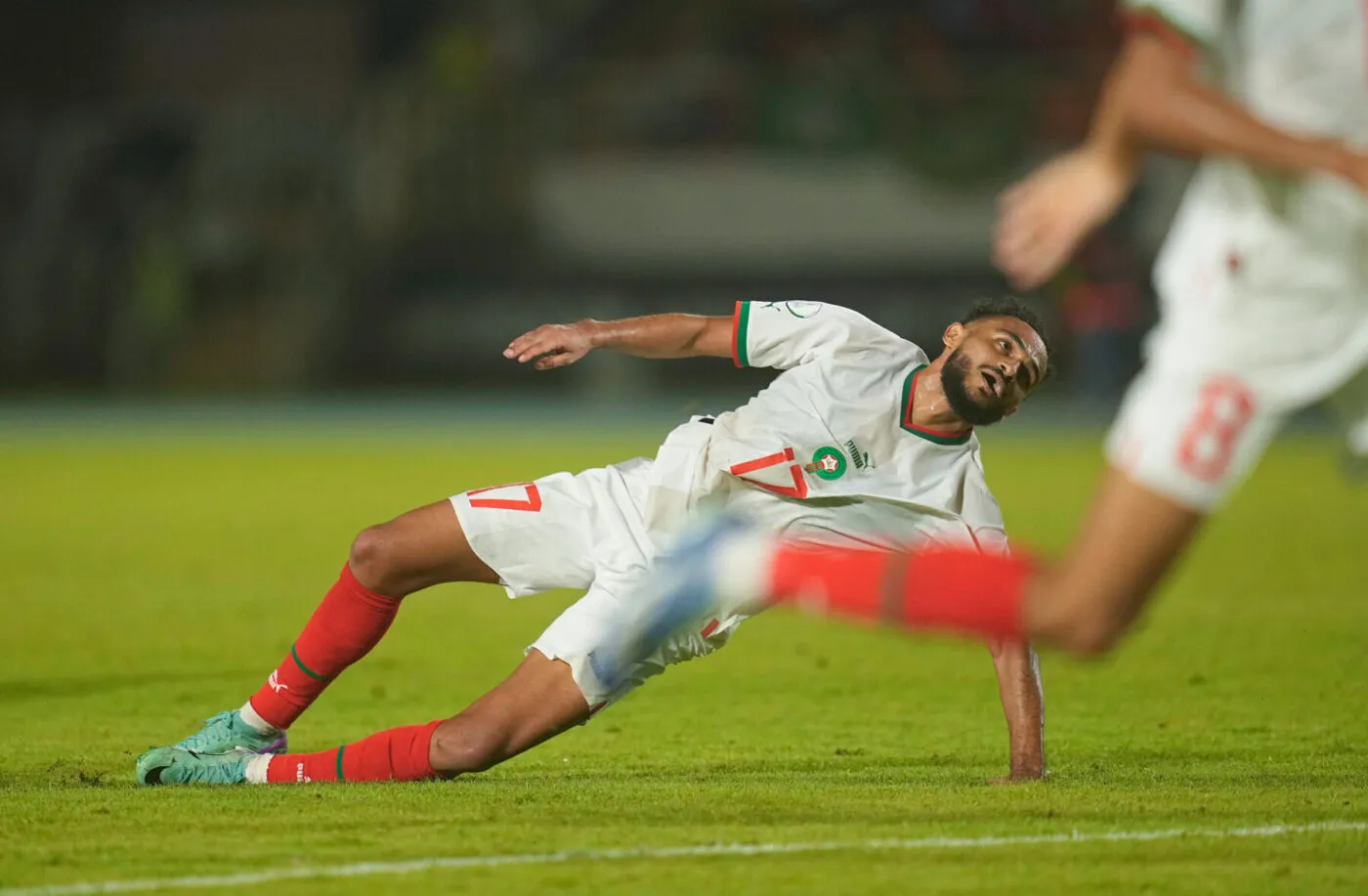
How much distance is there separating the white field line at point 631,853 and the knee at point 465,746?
78cm

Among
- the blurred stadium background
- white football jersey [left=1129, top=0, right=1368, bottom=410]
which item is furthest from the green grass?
the blurred stadium background

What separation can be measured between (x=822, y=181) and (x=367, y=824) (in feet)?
75.0

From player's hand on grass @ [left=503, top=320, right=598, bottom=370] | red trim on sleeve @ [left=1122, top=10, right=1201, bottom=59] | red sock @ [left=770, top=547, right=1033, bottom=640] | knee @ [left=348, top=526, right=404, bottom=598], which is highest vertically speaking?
red trim on sleeve @ [left=1122, top=10, right=1201, bottom=59]

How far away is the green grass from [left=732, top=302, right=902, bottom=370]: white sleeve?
4.01 ft

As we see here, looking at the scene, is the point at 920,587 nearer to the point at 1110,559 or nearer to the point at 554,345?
the point at 1110,559

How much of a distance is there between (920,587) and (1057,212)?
89 centimetres

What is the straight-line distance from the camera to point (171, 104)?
29.3 meters

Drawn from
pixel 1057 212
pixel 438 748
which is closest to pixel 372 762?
pixel 438 748

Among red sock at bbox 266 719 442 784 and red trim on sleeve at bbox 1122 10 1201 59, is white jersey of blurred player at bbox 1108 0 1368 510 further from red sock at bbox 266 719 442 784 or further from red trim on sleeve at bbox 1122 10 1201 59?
red sock at bbox 266 719 442 784

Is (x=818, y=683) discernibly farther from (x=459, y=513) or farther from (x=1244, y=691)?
(x=459, y=513)

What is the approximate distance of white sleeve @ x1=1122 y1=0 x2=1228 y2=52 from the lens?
11.8ft

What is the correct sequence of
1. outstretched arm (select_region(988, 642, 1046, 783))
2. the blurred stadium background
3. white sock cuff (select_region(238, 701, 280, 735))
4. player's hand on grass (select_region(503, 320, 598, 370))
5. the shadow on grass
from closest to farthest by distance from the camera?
1. outstretched arm (select_region(988, 642, 1046, 783))
2. player's hand on grass (select_region(503, 320, 598, 370))
3. white sock cuff (select_region(238, 701, 280, 735))
4. the shadow on grass
5. the blurred stadium background

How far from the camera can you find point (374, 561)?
543 cm

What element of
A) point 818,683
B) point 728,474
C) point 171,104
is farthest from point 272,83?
point 728,474
